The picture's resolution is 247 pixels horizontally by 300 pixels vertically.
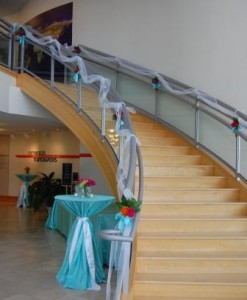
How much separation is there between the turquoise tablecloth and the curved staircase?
2.20 ft

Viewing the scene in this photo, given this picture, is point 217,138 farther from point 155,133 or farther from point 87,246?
point 87,246

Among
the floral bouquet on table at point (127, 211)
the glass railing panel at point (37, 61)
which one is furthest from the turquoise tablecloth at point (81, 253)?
the glass railing panel at point (37, 61)

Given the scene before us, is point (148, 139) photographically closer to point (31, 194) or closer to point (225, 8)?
point (225, 8)

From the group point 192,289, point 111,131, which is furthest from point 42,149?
point 192,289

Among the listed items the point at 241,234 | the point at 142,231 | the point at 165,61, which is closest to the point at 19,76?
the point at 165,61

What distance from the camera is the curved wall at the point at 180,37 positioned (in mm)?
6172

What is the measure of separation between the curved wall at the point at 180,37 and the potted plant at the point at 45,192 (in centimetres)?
418

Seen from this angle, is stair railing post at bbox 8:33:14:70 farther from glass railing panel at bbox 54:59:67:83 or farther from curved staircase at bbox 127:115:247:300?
curved staircase at bbox 127:115:247:300

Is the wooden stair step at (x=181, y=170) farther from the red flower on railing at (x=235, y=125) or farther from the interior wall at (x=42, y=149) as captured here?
the interior wall at (x=42, y=149)

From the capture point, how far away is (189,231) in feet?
14.9

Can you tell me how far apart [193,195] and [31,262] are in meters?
2.58

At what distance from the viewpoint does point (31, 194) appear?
11.6 metres

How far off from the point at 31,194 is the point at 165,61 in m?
6.33

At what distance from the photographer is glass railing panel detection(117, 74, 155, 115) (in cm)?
754
